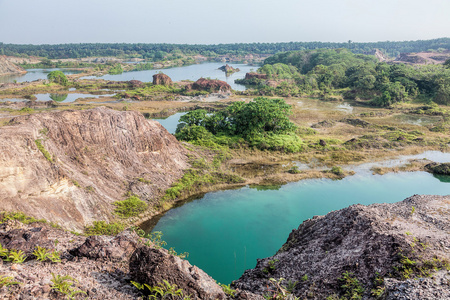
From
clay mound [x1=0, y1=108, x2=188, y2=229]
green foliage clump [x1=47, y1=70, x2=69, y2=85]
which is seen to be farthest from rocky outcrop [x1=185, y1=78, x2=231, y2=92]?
clay mound [x1=0, y1=108, x2=188, y2=229]

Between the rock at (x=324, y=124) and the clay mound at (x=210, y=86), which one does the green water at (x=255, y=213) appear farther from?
the clay mound at (x=210, y=86)

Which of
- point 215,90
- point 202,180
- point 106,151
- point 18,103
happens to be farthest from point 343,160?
point 18,103

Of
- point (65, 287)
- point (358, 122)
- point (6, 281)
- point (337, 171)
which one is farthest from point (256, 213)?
point (358, 122)

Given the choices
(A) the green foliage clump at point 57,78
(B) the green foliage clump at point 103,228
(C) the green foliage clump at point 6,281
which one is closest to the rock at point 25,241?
(C) the green foliage clump at point 6,281

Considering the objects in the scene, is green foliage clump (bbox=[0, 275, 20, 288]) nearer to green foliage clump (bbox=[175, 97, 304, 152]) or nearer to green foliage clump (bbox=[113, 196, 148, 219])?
green foliage clump (bbox=[113, 196, 148, 219])

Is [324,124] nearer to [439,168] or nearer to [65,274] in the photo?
A: [439,168]

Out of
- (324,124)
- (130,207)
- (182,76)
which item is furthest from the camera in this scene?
(182,76)
